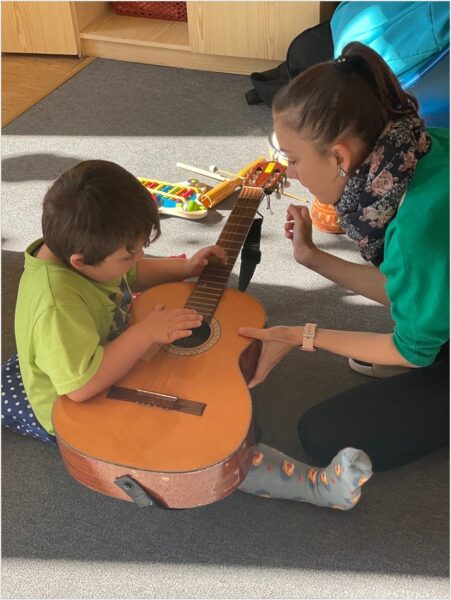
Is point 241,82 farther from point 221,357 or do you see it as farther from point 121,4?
point 221,357

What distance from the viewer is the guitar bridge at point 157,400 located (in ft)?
4.58

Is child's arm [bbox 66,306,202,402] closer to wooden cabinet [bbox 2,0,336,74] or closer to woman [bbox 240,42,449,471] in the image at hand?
woman [bbox 240,42,449,471]

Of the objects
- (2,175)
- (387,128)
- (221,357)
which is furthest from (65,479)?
(2,175)

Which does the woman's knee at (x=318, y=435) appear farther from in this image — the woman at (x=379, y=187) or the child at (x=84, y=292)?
the child at (x=84, y=292)

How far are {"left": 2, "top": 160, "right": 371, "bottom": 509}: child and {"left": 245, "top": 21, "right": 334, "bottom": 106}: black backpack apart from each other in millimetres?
1278

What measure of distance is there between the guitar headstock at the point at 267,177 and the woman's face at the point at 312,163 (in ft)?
1.16

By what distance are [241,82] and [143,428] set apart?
1.94 m

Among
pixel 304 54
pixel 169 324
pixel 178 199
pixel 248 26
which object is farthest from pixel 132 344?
pixel 248 26

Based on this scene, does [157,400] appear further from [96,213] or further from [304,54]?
[304,54]

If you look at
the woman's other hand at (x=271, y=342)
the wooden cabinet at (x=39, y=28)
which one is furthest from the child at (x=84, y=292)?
the wooden cabinet at (x=39, y=28)

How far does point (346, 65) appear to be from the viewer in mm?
1315

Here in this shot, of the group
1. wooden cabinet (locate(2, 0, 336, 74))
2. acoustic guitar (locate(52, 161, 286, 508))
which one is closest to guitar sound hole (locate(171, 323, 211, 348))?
acoustic guitar (locate(52, 161, 286, 508))

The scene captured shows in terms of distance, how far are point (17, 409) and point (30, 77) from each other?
1904mm

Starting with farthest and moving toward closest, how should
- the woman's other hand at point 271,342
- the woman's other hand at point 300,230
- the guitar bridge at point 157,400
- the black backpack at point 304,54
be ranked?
1. the black backpack at point 304,54
2. the woman's other hand at point 300,230
3. the woman's other hand at point 271,342
4. the guitar bridge at point 157,400
